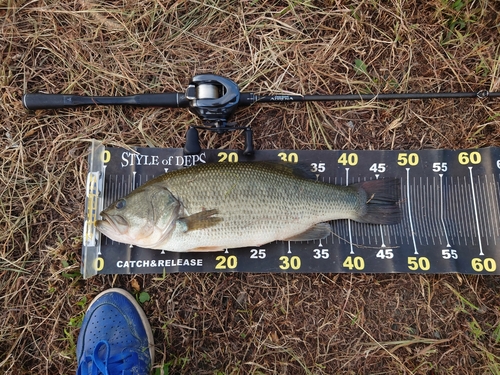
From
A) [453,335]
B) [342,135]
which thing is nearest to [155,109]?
[342,135]

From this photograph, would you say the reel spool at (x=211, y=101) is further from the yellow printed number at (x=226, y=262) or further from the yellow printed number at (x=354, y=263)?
the yellow printed number at (x=354, y=263)

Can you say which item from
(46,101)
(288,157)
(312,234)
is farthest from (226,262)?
(46,101)

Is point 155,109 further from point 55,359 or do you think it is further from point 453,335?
point 453,335

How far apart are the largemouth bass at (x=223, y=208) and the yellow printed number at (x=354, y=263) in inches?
14.7

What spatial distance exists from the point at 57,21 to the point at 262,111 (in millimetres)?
2329

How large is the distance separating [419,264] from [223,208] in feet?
6.25

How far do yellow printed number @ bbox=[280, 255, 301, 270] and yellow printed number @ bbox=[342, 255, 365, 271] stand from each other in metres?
0.43

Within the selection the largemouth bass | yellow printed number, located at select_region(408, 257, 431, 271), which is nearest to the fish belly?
the largemouth bass

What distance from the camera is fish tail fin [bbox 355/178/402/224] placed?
3.01 meters

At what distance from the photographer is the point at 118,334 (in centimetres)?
299

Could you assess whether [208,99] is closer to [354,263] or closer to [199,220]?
[199,220]

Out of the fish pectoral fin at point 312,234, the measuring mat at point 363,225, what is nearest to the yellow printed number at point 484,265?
the measuring mat at point 363,225

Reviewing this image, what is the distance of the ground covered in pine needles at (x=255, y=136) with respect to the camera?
299 centimetres

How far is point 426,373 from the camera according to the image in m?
2.96
